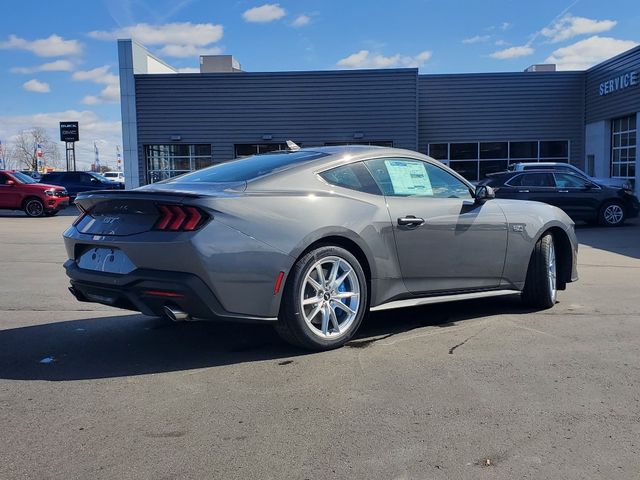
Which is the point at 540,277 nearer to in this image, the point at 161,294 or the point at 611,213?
the point at 161,294

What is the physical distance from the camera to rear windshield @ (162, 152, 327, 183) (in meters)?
4.85

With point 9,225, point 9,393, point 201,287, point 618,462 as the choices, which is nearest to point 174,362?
point 201,287

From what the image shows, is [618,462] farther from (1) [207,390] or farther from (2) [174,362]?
(2) [174,362]

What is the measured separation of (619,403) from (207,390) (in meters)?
2.55

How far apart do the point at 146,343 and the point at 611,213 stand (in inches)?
593

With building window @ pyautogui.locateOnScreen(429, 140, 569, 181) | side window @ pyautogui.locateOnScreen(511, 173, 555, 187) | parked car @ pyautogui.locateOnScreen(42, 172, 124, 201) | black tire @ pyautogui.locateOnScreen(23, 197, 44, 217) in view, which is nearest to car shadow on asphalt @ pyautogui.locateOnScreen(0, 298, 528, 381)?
side window @ pyautogui.locateOnScreen(511, 173, 555, 187)

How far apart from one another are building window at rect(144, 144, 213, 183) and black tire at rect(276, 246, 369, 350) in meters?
24.8

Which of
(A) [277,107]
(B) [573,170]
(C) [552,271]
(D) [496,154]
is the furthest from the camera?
(D) [496,154]

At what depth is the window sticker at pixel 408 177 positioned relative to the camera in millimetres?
5320

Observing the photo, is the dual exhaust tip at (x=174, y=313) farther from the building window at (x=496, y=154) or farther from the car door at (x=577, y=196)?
the building window at (x=496, y=154)

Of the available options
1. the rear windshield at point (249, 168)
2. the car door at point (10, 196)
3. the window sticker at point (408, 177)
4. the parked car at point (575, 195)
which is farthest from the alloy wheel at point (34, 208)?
the window sticker at point (408, 177)

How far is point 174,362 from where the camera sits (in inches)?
180

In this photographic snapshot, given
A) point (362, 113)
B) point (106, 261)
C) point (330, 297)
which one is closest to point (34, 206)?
point (362, 113)

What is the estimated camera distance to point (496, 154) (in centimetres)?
2862
